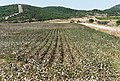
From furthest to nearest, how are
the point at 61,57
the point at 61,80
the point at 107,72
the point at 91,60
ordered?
the point at 61,57 → the point at 91,60 → the point at 107,72 → the point at 61,80

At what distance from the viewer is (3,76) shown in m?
18.2

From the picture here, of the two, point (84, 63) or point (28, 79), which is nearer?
point (28, 79)

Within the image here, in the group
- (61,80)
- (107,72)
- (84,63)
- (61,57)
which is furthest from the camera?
(61,57)

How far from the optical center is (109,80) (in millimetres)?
17484

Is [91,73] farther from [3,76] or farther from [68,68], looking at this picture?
[3,76]

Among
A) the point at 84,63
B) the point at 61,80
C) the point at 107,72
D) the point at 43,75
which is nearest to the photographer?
the point at 61,80

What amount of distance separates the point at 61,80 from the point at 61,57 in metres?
9.00

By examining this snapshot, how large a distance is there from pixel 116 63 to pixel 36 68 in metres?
6.29

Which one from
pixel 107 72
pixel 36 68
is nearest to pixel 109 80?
pixel 107 72

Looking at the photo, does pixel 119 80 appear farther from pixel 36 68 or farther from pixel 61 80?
pixel 36 68

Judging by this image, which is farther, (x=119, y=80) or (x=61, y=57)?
(x=61, y=57)

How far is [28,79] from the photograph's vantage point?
17.3m

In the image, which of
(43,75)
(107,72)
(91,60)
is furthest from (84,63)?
(43,75)

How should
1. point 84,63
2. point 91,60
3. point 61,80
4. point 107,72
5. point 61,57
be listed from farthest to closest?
point 61,57 → point 91,60 → point 84,63 → point 107,72 → point 61,80
